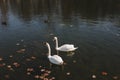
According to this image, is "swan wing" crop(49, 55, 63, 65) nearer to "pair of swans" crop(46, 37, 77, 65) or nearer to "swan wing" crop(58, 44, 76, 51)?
"pair of swans" crop(46, 37, 77, 65)

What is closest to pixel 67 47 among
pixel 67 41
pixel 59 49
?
pixel 59 49

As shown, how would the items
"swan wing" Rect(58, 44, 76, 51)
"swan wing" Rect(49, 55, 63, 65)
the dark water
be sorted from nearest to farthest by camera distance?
the dark water
"swan wing" Rect(49, 55, 63, 65)
"swan wing" Rect(58, 44, 76, 51)

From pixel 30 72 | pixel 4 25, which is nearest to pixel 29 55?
pixel 30 72

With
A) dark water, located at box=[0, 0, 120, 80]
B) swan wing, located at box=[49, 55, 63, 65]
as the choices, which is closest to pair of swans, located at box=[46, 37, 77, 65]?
swan wing, located at box=[49, 55, 63, 65]

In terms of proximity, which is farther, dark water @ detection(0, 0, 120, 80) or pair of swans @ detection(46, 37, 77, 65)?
pair of swans @ detection(46, 37, 77, 65)

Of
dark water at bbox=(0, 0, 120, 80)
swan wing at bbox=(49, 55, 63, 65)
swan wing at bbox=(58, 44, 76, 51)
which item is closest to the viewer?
dark water at bbox=(0, 0, 120, 80)

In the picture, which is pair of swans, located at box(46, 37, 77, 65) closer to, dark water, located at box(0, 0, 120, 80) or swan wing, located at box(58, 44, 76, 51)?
swan wing, located at box(58, 44, 76, 51)

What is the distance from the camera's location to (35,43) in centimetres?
2720

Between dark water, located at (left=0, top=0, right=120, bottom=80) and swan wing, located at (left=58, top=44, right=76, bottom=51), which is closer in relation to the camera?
dark water, located at (left=0, top=0, right=120, bottom=80)

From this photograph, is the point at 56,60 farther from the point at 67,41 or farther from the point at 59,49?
the point at 67,41

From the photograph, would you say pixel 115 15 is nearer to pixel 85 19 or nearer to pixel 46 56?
pixel 85 19

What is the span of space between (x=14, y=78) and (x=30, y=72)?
4.76 ft

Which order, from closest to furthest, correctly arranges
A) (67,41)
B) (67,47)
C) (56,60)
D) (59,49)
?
(56,60) → (67,47) → (59,49) → (67,41)

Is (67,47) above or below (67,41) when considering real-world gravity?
above
